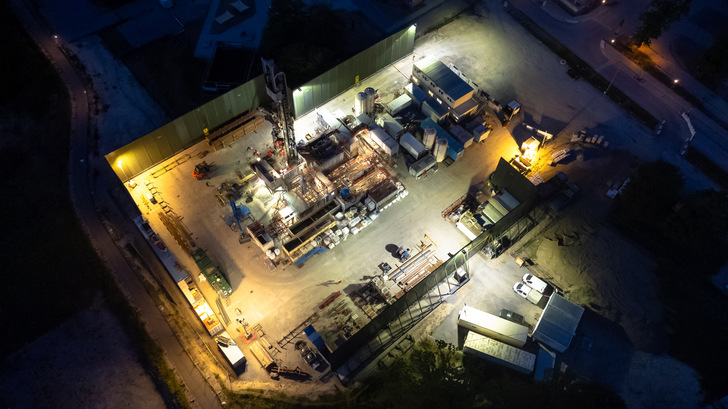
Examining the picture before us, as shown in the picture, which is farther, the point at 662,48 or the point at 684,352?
the point at 662,48

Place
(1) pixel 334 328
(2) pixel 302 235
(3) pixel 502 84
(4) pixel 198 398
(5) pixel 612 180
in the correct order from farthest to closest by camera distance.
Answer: (3) pixel 502 84
(5) pixel 612 180
(2) pixel 302 235
(1) pixel 334 328
(4) pixel 198 398

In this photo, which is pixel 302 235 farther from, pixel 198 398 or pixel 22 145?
pixel 22 145

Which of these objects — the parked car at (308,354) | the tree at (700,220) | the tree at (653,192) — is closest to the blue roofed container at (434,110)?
the tree at (653,192)

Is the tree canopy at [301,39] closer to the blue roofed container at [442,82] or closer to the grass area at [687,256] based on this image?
the blue roofed container at [442,82]

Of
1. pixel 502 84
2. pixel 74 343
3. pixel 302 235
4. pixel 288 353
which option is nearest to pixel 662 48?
pixel 502 84

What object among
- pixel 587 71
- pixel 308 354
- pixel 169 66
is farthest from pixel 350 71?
pixel 308 354

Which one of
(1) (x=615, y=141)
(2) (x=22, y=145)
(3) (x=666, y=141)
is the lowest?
(3) (x=666, y=141)

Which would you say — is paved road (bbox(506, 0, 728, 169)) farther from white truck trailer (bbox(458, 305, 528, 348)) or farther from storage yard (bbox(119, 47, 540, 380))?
white truck trailer (bbox(458, 305, 528, 348))

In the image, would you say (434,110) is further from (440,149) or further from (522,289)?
(522,289)
